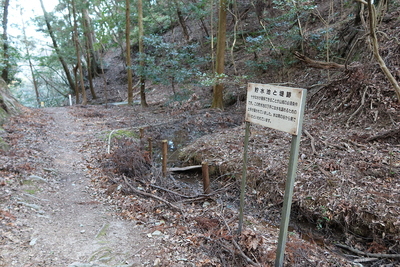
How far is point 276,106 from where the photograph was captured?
3.19 m

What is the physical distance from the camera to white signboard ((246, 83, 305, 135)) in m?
2.93

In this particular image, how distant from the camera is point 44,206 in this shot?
4871mm

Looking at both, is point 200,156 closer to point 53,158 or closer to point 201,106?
point 53,158

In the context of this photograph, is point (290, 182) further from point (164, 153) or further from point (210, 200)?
point (164, 153)

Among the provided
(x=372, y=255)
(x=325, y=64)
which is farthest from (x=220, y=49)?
(x=372, y=255)

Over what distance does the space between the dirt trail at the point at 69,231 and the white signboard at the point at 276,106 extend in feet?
8.48

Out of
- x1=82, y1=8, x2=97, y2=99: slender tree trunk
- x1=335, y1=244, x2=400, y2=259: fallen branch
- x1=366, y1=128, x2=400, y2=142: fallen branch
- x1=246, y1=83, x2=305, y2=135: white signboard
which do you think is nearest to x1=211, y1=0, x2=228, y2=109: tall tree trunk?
x1=366, y1=128, x2=400, y2=142: fallen branch

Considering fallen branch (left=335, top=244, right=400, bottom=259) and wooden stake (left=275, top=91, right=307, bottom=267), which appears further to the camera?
fallen branch (left=335, top=244, right=400, bottom=259)

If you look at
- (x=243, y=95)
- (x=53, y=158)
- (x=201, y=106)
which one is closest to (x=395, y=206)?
(x=53, y=158)

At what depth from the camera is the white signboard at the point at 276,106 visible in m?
2.93

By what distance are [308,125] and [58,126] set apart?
1009 centimetres

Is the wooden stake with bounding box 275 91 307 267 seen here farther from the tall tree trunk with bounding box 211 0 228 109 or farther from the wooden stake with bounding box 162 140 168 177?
the tall tree trunk with bounding box 211 0 228 109

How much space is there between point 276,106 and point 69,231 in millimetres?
3837

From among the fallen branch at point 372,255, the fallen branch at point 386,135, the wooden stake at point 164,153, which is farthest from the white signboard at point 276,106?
the fallen branch at point 386,135
